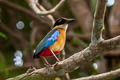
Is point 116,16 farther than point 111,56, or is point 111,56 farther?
point 116,16

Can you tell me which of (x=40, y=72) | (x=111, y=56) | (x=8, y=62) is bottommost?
(x=40, y=72)

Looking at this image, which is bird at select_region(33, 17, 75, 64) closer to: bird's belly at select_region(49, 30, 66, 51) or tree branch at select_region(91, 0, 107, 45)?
bird's belly at select_region(49, 30, 66, 51)

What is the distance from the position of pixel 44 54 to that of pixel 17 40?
13.0 ft

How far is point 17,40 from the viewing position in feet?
25.8

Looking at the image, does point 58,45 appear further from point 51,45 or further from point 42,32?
point 42,32

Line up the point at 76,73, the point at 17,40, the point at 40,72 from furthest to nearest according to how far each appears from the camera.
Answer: the point at 17,40
the point at 76,73
the point at 40,72

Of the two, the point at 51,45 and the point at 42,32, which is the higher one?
the point at 42,32

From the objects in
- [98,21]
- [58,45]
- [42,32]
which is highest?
[42,32]

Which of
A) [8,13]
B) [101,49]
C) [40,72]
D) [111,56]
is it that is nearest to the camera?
[101,49]

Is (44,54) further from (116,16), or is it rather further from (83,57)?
(116,16)

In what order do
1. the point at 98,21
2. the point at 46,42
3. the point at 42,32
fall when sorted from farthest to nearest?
the point at 42,32, the point at 46,42, the point at 98,21

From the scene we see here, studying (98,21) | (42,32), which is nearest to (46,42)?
(98,21)

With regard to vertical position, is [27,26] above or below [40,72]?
above

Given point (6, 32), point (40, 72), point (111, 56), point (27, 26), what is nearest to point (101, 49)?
point (40, 72)
